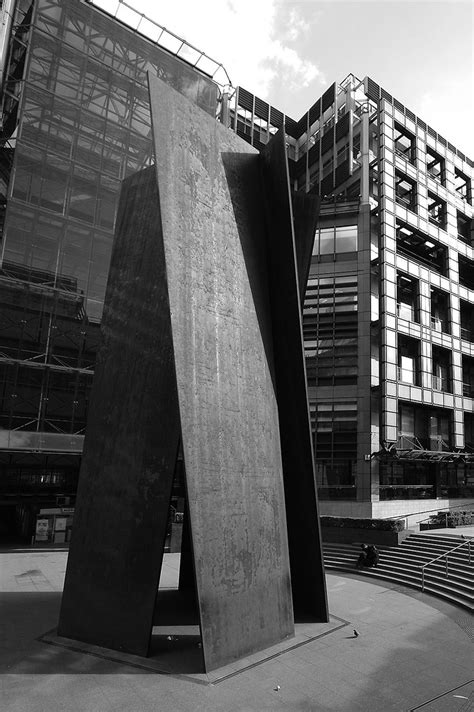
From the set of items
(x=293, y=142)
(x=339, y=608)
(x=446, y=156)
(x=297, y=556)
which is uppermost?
(x=293, y=142)

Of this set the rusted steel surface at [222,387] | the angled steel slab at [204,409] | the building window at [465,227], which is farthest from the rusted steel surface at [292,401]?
the building window at [465,227]

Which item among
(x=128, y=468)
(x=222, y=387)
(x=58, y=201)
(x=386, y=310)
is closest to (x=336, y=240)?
(x=386, y=310)

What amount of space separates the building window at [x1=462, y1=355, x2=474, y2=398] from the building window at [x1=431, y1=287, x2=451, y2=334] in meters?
2.98

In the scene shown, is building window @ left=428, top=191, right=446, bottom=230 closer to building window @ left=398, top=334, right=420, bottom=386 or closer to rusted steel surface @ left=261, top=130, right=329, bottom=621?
building window @ left=398, top=334, right=420, bottom=386

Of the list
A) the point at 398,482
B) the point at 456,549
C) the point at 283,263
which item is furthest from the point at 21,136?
the point at 398,482

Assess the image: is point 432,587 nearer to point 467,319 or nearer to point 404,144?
point 467,319

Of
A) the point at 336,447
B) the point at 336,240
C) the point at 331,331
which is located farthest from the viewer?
the point at 336,240

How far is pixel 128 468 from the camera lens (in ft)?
27.9

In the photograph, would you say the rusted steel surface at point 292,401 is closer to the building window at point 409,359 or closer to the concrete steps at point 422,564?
the concrete steps at point 422,564

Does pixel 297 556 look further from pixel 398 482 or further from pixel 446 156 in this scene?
pixel 446 156

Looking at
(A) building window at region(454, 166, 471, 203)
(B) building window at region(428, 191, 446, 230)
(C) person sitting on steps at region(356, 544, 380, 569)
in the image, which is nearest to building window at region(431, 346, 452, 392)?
(B) building window at region(428, 191, 446, 230)

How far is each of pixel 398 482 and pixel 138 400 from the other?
24.0 meters

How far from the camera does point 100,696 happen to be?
21.1 ft

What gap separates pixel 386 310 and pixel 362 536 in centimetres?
1501
